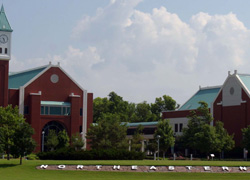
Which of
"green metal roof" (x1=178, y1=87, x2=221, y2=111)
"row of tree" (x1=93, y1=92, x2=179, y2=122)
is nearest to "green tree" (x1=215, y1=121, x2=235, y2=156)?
"green metal roof" (x1=178, y1=87, x2=221, y2=111)

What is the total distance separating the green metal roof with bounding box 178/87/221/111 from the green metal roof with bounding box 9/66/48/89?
2793 centimetres

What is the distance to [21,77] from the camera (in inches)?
4075

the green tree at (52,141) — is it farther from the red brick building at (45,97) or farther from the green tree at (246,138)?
the green tree at (246,138)

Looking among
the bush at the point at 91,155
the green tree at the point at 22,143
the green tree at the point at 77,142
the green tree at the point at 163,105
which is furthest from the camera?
the green tree at the point at 163,105

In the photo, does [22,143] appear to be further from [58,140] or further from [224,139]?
[224,139]

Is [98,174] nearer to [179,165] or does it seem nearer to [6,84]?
[179,165]

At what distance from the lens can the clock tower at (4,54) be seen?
94.8 m

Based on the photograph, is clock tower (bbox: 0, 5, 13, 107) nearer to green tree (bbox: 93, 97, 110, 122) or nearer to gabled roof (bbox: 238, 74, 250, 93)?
gabled roof (bbox: 238, 74, 250, 93)

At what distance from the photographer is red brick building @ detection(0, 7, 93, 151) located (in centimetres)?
9562

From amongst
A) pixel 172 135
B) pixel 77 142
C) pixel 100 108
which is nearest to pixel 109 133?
pixel 77 142

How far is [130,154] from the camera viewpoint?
5684 centimetres

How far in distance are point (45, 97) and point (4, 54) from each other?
10.1 m

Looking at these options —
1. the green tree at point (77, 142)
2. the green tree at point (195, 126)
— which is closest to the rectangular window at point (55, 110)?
the green tree at point (77, 142)

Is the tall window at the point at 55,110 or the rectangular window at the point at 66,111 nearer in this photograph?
the tall window at the point at 55,110
